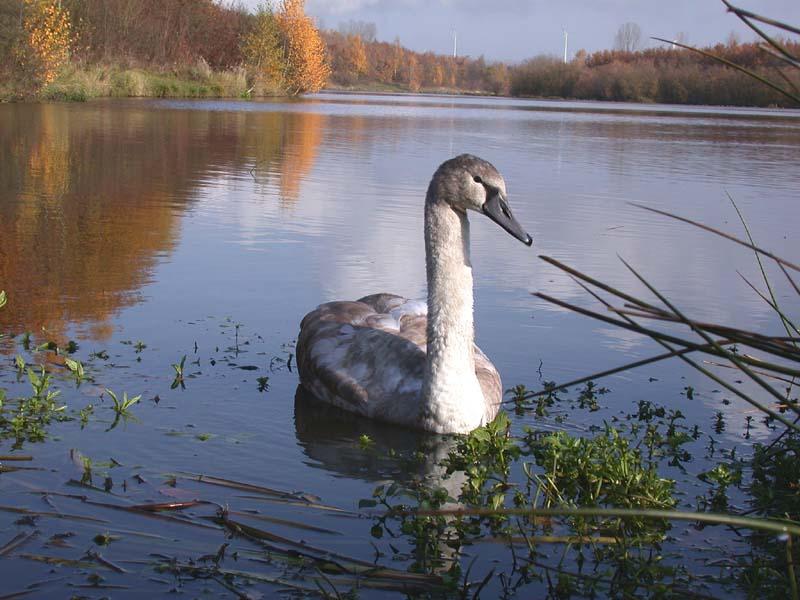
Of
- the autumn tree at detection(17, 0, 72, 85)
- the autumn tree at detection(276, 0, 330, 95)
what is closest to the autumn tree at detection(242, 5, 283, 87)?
the autumn tree at detection(276, 0, 330, 95)

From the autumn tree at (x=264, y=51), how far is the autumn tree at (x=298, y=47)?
5.76 ft

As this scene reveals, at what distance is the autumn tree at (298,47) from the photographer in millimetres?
69562

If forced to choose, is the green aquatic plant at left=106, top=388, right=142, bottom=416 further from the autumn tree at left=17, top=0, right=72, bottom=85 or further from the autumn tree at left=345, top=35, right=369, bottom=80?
the autumn tree at left=345, top=35, right=369, bottom=80

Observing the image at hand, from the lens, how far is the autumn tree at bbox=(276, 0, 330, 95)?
2739 inches

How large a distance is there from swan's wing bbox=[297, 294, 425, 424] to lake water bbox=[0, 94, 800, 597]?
15 cm

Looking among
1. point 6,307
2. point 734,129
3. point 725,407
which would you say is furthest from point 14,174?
point 734,129

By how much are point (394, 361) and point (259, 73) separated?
6049 cm

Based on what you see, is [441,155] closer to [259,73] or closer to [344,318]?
[344,318]

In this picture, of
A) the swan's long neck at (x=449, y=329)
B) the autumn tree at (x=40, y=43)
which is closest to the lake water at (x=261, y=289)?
the swan's long neck at (x=449, y=329)

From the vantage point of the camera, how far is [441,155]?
77.4 ft

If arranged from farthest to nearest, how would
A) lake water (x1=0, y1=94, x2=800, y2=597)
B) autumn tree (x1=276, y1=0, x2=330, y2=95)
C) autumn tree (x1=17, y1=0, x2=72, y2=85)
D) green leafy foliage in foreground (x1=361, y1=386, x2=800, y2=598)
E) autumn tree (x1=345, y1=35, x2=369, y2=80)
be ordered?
autumn tree (x1=345, y1=35, x2=369, y2=80) < autumn tree (x1=276, y1=0, x2=330, y2=95) < autumn tree (x1=17, y1=0, x2=72, y2=85) < lake water (x1=0, y1=94, x2=800, y2=597) < green leafy foliage in foreground (x1=361, y1=386, x2=800, y2=598)

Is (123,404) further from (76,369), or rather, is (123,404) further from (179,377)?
(179,377)

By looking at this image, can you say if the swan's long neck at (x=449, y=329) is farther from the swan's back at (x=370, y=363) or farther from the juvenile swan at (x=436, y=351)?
the swan's back at (x=370, y=363)

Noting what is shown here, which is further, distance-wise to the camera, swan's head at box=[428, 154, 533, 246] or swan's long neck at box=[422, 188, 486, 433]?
swan's head at box=[428, 154, 533, 246]
